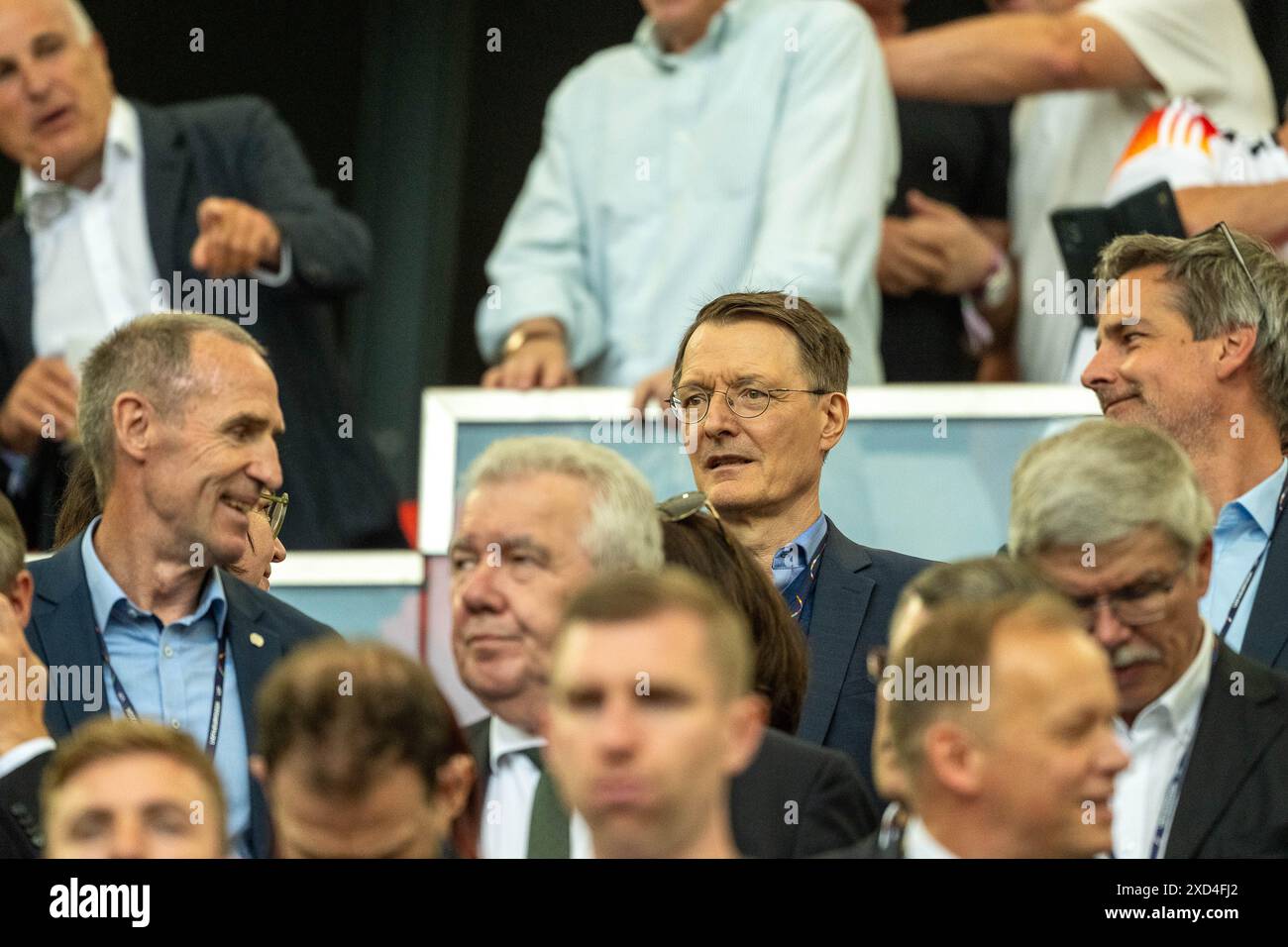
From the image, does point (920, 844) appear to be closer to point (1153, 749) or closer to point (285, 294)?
point (1153, 749)

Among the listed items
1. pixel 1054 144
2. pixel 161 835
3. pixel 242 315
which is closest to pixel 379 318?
pixel 242 315

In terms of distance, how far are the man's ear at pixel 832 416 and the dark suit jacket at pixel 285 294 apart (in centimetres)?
165

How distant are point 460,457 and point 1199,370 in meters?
1.93

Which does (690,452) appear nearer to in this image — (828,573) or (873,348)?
(828,573)

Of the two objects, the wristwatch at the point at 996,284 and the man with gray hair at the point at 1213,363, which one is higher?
the wristwatch at the point at 996,284

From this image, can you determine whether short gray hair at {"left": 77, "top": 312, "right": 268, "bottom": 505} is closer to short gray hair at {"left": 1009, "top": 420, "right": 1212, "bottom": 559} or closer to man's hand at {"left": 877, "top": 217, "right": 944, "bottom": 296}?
short gray hair at {"left": 1009, "top": 420, "right": 1212, "bottom": 559}

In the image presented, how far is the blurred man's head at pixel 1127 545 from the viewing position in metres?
3.20

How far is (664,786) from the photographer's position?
2697mm

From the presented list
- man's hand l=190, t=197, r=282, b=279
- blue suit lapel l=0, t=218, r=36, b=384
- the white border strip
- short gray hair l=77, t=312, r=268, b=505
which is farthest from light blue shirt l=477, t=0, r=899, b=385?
short gray hair l=77, t=312, r=268, b=505

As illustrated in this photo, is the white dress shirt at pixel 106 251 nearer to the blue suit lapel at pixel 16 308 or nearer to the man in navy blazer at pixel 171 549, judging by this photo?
the blue suit lapel at pixel 16 308

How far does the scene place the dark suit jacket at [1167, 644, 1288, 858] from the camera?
3.18 metres

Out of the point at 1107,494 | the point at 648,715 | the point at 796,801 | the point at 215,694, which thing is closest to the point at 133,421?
the point at 215,694

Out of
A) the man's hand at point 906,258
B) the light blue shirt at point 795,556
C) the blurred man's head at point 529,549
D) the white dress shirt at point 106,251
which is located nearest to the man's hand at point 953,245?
the man's hand at point 906,258

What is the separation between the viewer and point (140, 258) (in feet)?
18.8
